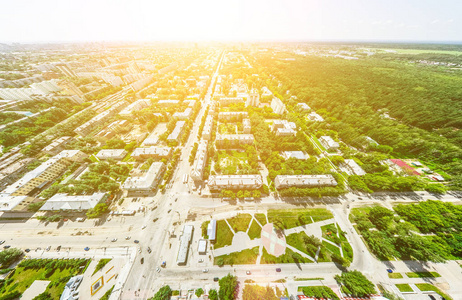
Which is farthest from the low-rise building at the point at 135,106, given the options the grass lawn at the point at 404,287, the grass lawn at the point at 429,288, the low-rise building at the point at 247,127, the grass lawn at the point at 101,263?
the grass lawn at the point at 429,288

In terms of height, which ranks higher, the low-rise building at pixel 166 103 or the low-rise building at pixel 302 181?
the low-rise building at pixel 166 103

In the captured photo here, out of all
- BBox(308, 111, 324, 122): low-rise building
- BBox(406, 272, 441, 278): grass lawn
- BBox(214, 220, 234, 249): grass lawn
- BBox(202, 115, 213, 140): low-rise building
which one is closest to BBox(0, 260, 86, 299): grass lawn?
BBox(214, 220, 234, 249): grass lawn

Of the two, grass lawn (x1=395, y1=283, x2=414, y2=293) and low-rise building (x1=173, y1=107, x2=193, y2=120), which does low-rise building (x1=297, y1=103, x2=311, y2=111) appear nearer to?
low-rise building (x1=173, y1=107, x2=193, y2=120)

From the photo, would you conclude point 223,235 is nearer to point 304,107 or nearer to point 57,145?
point 57,145

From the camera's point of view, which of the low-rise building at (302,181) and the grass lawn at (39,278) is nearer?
the grass lawn at (39,278)

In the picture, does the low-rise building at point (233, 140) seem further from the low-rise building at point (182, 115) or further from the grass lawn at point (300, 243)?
the grass lawn at point (300, 243)

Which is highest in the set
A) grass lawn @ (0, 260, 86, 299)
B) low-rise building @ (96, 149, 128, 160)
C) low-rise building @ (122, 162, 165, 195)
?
low-rise building @ (96, 149, 128, 160)
